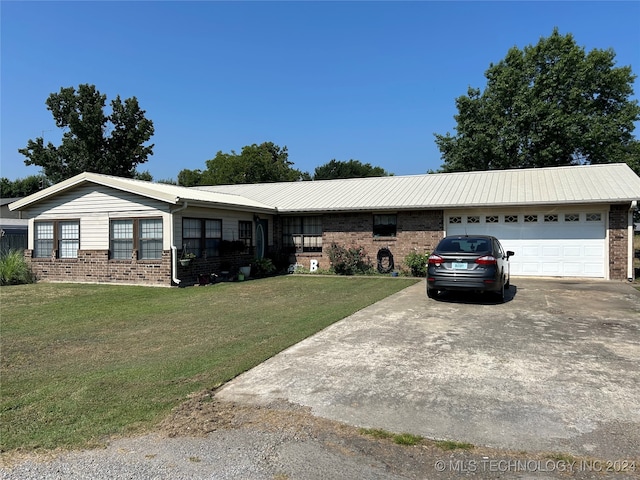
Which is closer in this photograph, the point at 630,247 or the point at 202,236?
the point at 630,247

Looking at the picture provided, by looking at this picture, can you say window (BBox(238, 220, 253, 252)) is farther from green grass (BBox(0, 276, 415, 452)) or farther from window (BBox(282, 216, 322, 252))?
green grass (BBox(0, 276, 415, 452))

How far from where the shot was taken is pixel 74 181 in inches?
599

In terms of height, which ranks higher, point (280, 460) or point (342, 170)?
point (342, 170)

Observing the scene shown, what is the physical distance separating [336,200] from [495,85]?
66.7 feet

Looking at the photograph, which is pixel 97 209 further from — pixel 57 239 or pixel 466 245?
pixel 466 245

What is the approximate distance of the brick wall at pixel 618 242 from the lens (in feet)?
47.8

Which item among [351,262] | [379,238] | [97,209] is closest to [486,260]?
[379,238]

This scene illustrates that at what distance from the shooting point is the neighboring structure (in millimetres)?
14453

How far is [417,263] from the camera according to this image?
650 inches

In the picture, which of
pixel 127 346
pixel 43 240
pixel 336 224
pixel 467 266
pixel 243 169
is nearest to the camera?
pixel 127 346

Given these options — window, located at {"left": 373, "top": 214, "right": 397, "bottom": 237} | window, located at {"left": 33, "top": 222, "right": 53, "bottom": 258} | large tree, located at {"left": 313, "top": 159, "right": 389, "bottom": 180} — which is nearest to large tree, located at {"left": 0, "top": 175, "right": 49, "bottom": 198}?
large tree, located at {"left": 313, "top": 159, "right": 389, "bottom": 180}

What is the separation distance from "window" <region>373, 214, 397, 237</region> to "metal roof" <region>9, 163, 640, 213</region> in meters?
0.66

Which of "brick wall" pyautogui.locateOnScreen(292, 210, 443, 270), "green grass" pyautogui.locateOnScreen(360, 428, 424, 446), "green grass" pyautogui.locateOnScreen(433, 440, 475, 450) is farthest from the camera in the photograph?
"brick wall" pyautogui.locateOnScreen(292, 210, 443, 270)

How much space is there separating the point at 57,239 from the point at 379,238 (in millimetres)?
12411
